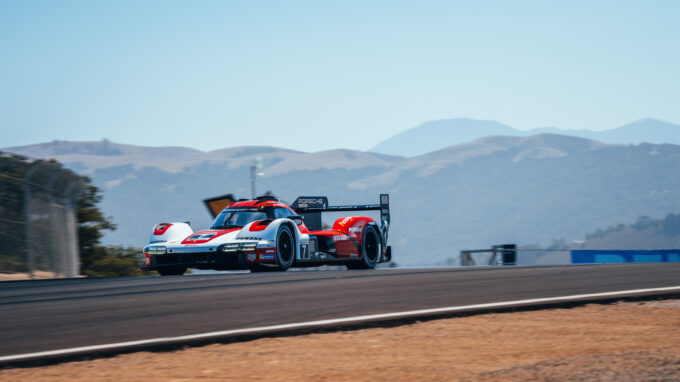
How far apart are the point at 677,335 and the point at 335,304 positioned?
3193 mm

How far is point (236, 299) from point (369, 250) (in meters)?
9.57

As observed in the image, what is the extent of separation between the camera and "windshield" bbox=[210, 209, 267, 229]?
1523 cm

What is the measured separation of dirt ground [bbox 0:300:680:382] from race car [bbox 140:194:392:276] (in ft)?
26.3

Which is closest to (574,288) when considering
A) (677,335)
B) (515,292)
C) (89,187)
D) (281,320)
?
(515,292)

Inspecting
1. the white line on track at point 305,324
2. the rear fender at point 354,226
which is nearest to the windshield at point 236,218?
the rear fender at point 354,226

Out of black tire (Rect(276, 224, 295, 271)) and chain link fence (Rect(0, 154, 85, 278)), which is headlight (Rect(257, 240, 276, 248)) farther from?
chain link fence (Rect(0, 154, 85, 278))

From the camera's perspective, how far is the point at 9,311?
8125 mm

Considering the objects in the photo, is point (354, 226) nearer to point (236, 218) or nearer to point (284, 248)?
point (284, 248)

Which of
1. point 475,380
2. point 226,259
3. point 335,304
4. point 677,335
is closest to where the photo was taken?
point 475,380

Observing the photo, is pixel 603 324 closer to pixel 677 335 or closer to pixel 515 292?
pixel 677 335

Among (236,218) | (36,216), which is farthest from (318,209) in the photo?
(36,216)

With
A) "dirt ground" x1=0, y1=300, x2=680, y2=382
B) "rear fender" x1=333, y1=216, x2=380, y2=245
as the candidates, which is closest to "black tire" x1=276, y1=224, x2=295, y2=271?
"rear fender" x1=333, y1=216, x2=380, y2=245

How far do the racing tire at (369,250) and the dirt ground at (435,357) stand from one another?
35.5 feet

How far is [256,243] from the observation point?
14.3m
